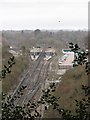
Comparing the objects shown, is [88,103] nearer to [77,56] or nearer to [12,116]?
[77,56]

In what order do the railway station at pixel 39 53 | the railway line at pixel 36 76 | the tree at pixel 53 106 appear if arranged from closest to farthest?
the tree at pixel 53 106 < the railway line at pixel 36 76 < the railway station at pixel 39 53

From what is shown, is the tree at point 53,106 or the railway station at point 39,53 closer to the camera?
the tree at point 53,106

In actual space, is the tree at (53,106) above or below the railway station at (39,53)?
below

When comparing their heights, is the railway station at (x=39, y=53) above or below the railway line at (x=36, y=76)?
above

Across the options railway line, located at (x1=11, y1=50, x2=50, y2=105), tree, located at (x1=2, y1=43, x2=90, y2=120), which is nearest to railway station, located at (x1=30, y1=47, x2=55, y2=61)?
railway line, located at (x1=11, y1=50, x2=50, y2=105)

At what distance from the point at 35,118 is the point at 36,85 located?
26.1 m

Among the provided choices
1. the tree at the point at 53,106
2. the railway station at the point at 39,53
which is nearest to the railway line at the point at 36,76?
the railway station at the point at 39,53

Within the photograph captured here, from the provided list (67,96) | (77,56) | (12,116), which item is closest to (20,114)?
(12,116)

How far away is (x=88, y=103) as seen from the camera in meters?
4.48

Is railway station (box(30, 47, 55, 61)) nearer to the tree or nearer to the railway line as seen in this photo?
the railway line

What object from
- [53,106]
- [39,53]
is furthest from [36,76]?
[53,106]

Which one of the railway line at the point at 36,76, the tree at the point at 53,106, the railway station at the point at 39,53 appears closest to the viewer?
the tree at the point at 53,106

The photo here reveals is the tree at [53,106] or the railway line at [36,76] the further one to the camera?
the railway line at [36,76]

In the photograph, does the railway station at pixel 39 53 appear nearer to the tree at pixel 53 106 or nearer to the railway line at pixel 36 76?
the railway line at pixel 36 76
